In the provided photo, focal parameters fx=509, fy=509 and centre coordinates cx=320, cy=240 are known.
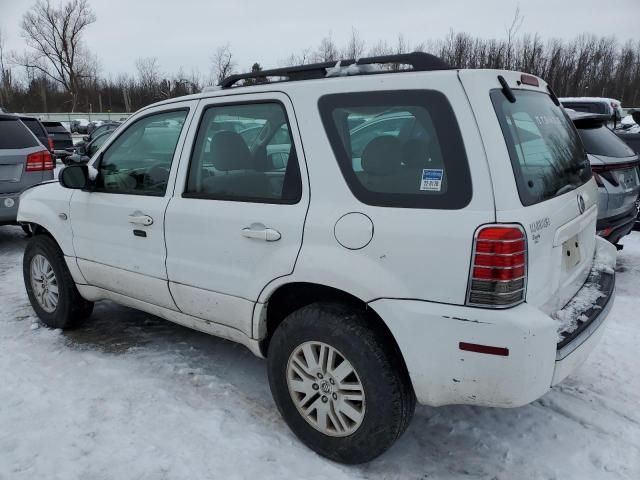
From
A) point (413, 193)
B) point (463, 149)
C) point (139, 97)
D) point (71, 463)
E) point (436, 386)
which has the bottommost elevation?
point (71, 463)

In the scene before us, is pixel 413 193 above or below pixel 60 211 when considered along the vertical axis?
above

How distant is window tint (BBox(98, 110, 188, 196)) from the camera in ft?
10.9

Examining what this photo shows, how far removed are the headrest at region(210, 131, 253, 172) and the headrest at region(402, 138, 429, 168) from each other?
1.00m

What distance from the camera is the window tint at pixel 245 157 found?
106 inches

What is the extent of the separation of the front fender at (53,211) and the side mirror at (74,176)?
0.26 m

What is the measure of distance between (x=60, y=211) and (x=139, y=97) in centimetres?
6420

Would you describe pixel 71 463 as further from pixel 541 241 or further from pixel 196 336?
pixel 541 241

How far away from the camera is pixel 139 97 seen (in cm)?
6244

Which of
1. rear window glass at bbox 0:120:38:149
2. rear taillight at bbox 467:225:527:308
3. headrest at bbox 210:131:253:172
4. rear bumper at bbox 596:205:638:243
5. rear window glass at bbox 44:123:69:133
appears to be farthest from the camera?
rear window glass at bbox 44:123:69:133

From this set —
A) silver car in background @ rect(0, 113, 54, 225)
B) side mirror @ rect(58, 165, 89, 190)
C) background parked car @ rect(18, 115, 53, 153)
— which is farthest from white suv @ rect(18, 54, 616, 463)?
background parked car @ rect(18, 115, 53, 153)

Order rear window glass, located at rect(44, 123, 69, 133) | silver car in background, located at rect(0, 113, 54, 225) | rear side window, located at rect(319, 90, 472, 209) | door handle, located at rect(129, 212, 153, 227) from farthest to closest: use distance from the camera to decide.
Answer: rear window glass, located at rect(44, 123, 69, 133), silver car in background, located at rect(0, 113, 54, 225), door handle, located at rect(129, 212, 153, 227), rear side window, located at rect(319, 90, 472, 209)

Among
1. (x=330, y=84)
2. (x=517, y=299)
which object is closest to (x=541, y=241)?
(x=517, y=299)

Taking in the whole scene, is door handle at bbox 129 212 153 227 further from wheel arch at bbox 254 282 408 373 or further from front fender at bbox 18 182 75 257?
wheel arch at bbox 254 282 408 373

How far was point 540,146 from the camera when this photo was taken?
2545 mm
